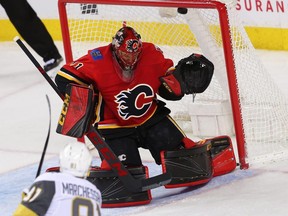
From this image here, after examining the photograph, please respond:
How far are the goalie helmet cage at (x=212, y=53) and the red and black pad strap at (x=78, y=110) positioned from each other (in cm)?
50

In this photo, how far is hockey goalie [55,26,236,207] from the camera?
15.1ft

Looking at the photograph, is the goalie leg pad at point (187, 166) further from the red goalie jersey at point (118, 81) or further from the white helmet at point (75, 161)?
the white helmet at point (75, 161)

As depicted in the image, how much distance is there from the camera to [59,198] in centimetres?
331

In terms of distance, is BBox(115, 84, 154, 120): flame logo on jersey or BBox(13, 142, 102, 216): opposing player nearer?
BBox(13, 142, 102, 216): opposing player

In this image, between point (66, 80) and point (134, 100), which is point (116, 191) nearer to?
point (134, 100)

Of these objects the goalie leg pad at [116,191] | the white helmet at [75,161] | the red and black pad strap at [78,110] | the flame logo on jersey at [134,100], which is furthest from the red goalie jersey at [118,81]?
the white helmet at [75,161]

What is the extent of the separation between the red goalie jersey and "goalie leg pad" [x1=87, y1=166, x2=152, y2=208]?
0.22m

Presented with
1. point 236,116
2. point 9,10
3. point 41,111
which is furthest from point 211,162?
point 9,10

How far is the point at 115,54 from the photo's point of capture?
15.4 feet

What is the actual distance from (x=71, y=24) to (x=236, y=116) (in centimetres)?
104

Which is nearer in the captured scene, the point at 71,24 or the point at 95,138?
the point at 95,138

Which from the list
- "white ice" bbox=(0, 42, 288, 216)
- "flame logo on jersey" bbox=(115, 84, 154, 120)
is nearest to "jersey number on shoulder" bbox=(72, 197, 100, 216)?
Answer: "white ice" bbox=(0, 42, 288, 216)

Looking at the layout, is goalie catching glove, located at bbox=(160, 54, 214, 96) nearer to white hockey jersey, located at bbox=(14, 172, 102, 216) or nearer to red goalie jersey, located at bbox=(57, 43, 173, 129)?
red goalie jersey, located at bbox=(57, 43, 173, 129)

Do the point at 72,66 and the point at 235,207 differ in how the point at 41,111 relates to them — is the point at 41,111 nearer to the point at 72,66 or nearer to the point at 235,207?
the point at 72,66
